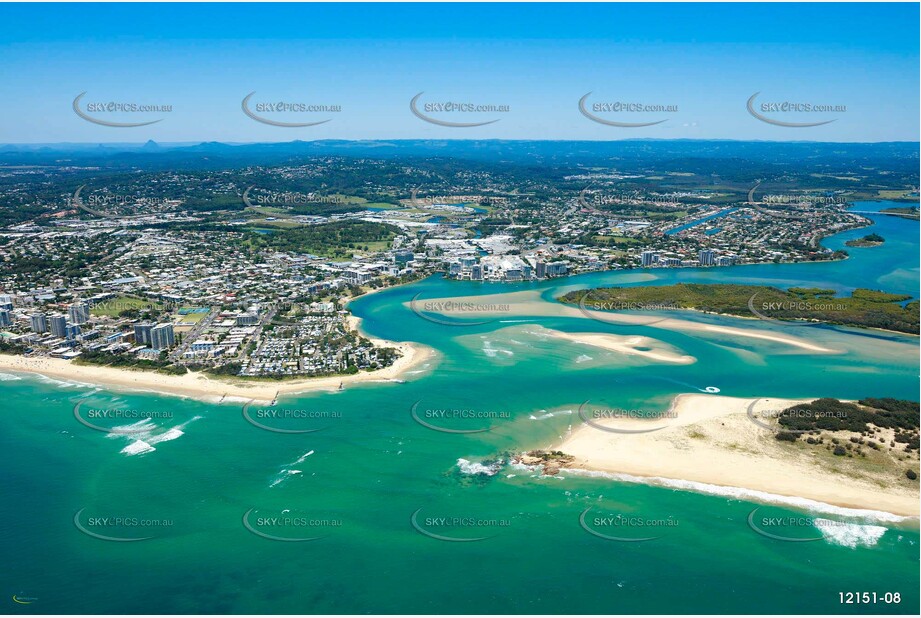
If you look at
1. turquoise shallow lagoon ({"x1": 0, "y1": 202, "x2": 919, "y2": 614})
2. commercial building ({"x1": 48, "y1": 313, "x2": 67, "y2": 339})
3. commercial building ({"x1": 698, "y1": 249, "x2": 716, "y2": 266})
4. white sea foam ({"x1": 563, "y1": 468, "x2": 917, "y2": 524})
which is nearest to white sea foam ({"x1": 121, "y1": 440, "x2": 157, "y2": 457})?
turquoise shallow lagoon ({"x1": 0, "y1": 202, "x2": 919, "y2": 614})

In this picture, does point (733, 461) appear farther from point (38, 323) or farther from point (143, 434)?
point (38, 323)

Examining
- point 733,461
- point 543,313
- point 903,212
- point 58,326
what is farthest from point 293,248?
point 903,212

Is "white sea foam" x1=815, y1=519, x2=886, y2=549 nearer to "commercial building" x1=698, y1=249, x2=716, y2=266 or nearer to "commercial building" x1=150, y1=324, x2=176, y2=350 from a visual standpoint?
"commercial building" x1=150, y1=324, x2=176, y2=350

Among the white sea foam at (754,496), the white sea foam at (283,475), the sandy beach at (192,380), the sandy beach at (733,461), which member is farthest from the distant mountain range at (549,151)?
the white sea foam at (283,475)

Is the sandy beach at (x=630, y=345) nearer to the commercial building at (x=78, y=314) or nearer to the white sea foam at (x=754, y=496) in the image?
the white sea foam at (x=754, y=496)

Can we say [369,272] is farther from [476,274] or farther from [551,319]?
[551,319]

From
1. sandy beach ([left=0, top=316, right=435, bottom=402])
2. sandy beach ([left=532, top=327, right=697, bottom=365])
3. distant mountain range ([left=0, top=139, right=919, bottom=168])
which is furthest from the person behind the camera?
distant mountain range ([left=0, top=139, right=919, bottom=168])

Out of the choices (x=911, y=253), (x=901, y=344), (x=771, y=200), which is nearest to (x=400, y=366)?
(x=901, y=344)

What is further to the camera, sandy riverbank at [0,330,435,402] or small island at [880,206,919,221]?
small island at [880,206,919,221]
